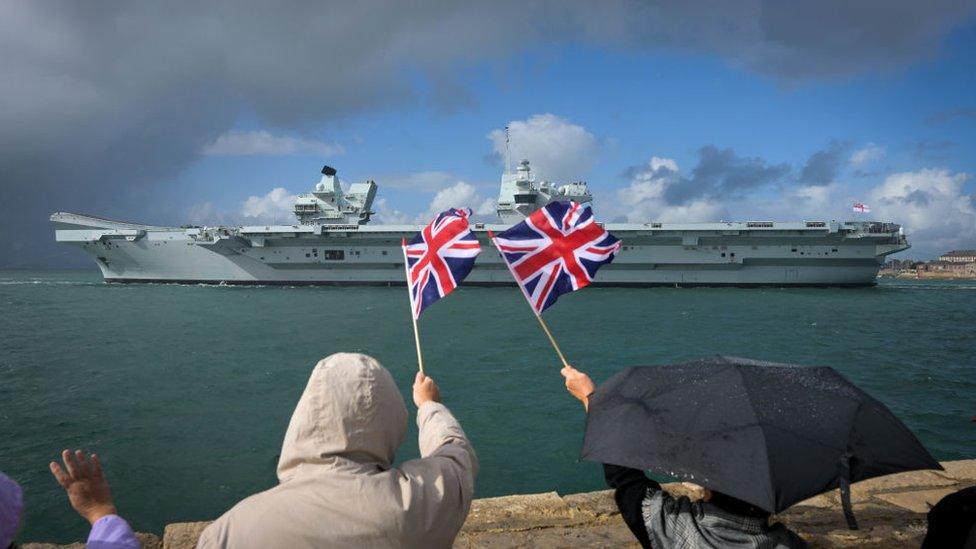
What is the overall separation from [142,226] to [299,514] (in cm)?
5443

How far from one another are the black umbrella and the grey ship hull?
1242 inches

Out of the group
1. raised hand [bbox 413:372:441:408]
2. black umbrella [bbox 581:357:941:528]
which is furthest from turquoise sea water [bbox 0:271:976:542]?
black umbrella [bbox 581:357:941:528]

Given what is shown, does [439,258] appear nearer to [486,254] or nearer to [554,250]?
[554,250]

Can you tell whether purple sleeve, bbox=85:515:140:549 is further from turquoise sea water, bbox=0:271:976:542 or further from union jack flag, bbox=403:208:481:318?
turquoise sea water, bbox=0:271:976:542

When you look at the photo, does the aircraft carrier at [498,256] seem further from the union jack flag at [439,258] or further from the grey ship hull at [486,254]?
the union jack flag at [439,258]

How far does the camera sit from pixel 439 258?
12.7ft

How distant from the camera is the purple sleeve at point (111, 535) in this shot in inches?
51.4

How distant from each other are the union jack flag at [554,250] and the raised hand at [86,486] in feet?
9.43

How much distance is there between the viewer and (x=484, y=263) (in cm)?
3509

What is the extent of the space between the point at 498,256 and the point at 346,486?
33.4 m

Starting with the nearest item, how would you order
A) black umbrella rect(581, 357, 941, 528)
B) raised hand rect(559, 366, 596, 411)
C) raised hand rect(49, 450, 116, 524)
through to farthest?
raised hand rect(49, 450, 116, 524) < black umbrella rect(581, 357, 941, 528) < raised hand rect(559, 366, 596, 411)

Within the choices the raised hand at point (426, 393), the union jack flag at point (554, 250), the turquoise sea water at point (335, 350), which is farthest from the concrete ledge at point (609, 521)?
the turquoise sea water at point (335, 350)

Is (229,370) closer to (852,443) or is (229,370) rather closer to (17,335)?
(17,335)

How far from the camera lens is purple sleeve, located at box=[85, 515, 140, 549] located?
1.31m
